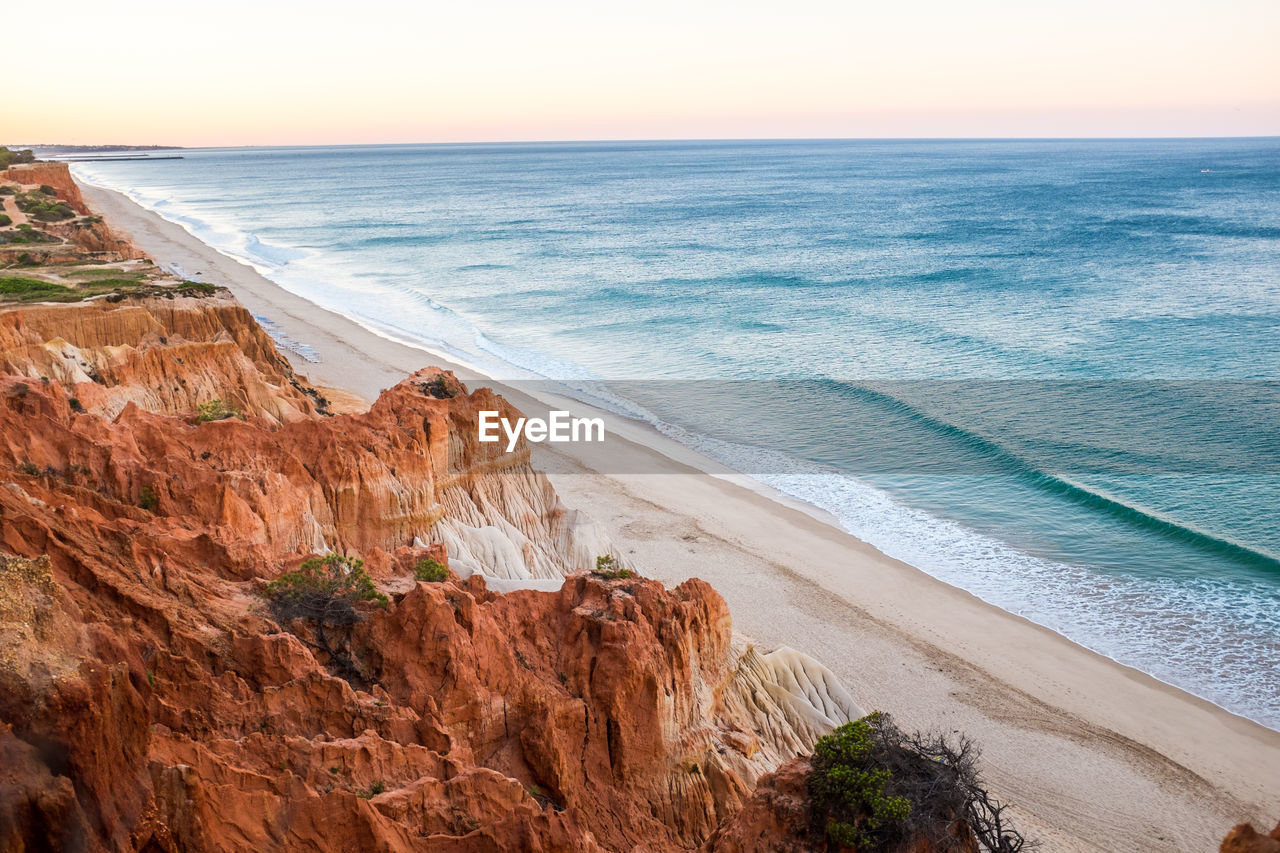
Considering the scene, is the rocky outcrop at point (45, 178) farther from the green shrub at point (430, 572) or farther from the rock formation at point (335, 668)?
the green shrub at point (430, 572)

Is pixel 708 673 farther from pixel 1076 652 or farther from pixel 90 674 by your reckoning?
pixel 1076 652

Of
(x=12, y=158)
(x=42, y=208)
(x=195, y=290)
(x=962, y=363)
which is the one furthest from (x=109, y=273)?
(x=12, y=158)

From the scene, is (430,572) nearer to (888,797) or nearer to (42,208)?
(888,797)

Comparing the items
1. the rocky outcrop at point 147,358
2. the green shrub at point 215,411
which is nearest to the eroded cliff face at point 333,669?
the green shrub at point 215,411

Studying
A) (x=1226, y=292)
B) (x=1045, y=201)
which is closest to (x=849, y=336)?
(x=1226, y=292)

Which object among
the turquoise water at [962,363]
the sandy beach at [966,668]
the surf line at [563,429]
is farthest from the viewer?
the surf line at [563,429]

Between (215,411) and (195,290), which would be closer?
(215,411)
